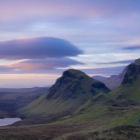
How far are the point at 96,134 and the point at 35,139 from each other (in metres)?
28.1

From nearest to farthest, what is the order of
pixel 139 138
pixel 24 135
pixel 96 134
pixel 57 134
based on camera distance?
pixel 139 138
pixel 96 134
pixel 24 135
pixel 57 134

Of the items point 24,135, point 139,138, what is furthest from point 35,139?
point 139,138

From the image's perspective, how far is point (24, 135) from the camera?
566 ft

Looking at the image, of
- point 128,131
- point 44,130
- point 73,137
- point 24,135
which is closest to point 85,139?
point 73,137

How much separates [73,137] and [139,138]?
1148 inches

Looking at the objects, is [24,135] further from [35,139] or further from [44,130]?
[44,130]

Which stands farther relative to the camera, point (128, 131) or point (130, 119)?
point (130, 119)

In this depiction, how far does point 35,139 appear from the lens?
169 metres

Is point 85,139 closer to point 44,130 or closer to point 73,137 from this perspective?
point 73,137

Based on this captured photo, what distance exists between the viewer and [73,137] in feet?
532

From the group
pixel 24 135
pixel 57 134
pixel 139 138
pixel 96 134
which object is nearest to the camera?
pixel 139 138

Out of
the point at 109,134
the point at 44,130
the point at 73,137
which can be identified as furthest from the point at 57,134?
the point at 109,134

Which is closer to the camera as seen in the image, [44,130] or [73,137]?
[73,137]

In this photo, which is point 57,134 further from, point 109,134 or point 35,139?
point 109,134
